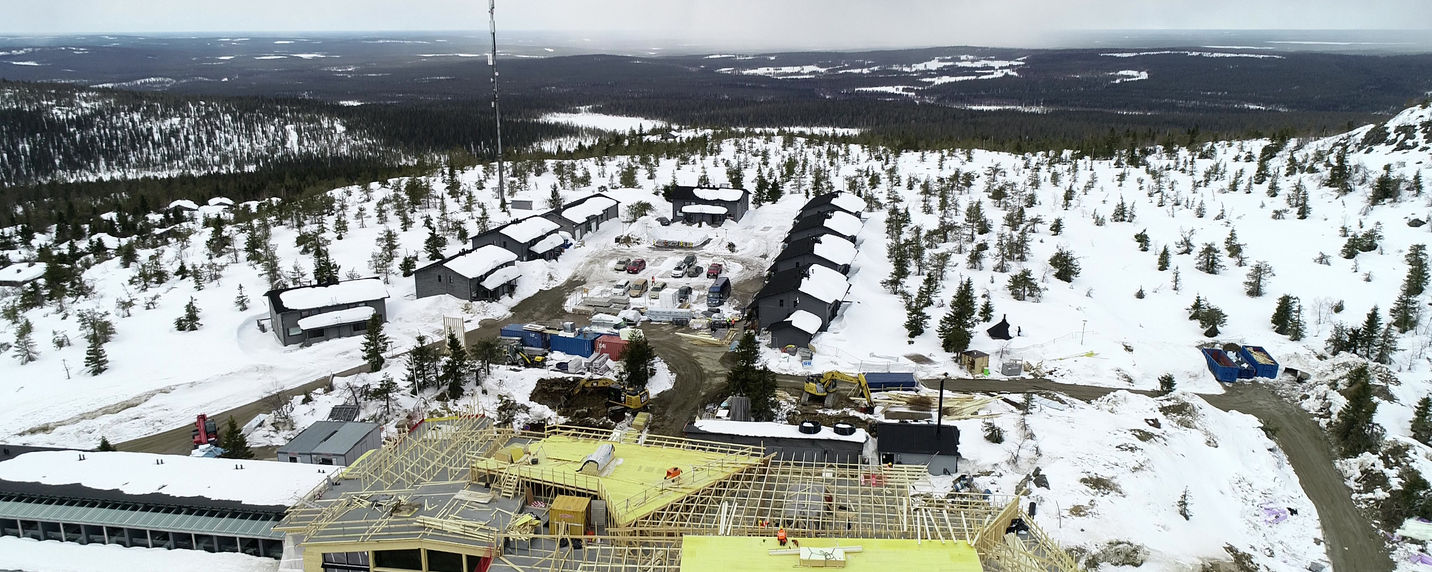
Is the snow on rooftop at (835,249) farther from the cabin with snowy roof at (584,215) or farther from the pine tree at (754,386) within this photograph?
the cabin with snowy roof at (584,215)

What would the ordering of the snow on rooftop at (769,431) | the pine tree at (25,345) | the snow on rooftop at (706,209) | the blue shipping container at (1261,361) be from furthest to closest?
1. the snow on rooftop at (706,209)
2. the pine tree at (25,345)
3. the blue shipping container at (1261,361)
4. the snow on rooftop at (769,431)

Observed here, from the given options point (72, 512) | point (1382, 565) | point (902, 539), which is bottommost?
point (1382, 565)

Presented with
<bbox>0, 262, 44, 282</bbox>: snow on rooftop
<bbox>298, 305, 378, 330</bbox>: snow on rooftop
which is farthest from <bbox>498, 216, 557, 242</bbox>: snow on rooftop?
<bbox>0, 262, 44, 282</bbox>: snow on rooftop

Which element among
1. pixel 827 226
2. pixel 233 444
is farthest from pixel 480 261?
pixel 827 226

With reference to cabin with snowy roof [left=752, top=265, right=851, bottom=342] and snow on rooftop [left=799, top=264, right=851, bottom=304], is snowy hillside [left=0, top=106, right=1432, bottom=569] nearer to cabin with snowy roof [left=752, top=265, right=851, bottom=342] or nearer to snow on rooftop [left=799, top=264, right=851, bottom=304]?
cabin with snowy roof [left=752, top=265, right=851, bottom=342]

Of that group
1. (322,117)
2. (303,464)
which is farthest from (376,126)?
(303,464)

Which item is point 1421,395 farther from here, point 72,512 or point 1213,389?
point 72,512

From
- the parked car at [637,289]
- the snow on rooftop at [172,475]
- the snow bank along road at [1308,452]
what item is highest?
the snow on rooftop at [172,475]

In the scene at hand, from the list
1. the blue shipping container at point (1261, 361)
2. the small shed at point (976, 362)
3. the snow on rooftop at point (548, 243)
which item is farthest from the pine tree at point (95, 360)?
the blue shipping container at point (1261, 361)
